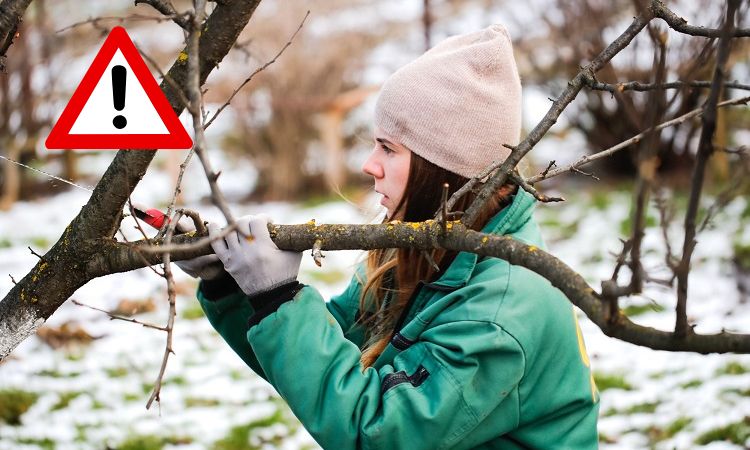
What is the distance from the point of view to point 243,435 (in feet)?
→ 11.2

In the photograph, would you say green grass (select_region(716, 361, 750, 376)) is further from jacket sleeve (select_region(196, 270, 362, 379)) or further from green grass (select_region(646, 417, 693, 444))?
jacket sleeve (select_region(196, 270, 362, 379))

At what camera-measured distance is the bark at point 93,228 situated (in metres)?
1.59

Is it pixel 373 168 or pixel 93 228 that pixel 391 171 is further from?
pixel 93 228

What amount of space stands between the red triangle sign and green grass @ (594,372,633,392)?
2.83m

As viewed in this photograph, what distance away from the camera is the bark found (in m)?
1.59

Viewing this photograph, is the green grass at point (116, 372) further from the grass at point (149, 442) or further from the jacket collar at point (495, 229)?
the jacket collar at point (495, 229)

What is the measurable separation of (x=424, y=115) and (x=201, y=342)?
10.4 feet

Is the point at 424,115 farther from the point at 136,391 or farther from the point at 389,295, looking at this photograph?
the point at 136,391

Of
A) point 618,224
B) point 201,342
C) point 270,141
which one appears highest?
point 270,141

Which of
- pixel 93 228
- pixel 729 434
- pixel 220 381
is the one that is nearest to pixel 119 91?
pixel 93 228

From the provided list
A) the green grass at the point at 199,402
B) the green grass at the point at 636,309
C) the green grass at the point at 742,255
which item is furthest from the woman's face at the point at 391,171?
the green grass at the point at 742,255

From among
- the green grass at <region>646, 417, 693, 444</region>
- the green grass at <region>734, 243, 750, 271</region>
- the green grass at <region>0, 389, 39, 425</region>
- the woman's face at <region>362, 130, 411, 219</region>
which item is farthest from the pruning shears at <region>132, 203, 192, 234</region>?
the green grass at <region>734, 243, 750, 271</region>

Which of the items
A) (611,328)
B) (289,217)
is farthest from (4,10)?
(289,217)

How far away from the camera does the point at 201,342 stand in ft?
15.3
